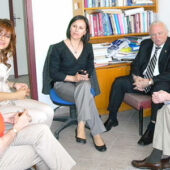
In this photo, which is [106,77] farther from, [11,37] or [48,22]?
[11,37]

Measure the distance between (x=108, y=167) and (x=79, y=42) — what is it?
4.43 ft

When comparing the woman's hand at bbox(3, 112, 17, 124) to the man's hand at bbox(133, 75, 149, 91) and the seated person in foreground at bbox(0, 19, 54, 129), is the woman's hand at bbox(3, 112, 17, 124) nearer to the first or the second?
the seated person in foreground at bbox(0, 19, 54, 129)

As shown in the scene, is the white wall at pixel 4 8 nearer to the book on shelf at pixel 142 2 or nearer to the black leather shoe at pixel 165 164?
the book on shelf at pixel 142 2

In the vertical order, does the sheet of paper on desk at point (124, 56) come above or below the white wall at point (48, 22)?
below

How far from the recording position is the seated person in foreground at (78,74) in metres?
2.61

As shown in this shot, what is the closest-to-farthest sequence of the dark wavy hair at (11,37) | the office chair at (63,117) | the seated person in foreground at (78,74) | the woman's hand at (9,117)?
the woman's hand at (9,117) → the dark wavy hair at (11,37) → the seated person in foreground at (78,74) → the office chair at (63,117)

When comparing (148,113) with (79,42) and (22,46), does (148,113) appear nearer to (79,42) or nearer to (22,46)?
(79,42)

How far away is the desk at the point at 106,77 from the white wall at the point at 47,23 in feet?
2.17

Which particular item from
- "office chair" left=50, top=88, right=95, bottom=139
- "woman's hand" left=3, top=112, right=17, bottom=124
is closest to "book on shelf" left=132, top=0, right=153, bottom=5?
"office chair" left=50, top=88, right=95, bottom=139

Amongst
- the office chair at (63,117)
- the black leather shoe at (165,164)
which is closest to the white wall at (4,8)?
the office chair at (63,117)

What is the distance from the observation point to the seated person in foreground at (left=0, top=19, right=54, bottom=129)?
2025 millimetres

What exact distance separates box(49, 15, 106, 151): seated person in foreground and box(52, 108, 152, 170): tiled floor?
92mm

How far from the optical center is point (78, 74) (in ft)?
9.10

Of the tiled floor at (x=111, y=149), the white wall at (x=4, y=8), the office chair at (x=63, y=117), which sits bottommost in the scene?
the tiled floor at (x=111, y=149)
